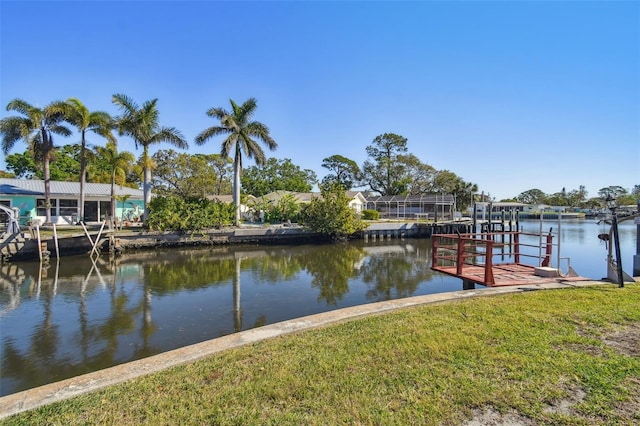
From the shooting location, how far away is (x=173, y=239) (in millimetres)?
25578

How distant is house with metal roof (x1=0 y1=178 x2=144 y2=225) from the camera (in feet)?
85.9

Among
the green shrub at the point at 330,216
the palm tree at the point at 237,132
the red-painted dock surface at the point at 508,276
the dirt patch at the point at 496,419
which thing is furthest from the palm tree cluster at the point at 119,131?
the dirt patch at the point at 496,419

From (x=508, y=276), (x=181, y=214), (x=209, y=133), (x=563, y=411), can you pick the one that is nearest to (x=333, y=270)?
(x=508, y=276)

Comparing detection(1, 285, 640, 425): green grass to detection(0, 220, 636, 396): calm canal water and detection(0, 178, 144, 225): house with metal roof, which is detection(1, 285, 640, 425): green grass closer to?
detection(0, 220, 636, 396): calm canal water

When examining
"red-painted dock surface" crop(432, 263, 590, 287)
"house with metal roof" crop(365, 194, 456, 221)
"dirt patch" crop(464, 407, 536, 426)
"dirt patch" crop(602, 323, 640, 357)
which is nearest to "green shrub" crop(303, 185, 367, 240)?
"red-painted dock surface" crop(432, 263, 590, 287)

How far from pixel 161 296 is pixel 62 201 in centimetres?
2245

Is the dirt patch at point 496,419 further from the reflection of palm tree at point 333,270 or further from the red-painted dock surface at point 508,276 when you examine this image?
the reflection of palm tree at point 333,270

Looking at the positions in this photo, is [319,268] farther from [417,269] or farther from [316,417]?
[316,417]

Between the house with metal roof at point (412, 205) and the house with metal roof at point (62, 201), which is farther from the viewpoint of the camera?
the house with metal roof at point (412, 205)

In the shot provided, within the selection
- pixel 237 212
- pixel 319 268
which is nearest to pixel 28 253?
pixel 237 212

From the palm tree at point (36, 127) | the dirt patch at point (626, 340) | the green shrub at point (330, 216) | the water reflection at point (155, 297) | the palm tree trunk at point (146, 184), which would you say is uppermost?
the palm tree at point (36, 127)

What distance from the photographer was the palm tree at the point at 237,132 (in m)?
28.8

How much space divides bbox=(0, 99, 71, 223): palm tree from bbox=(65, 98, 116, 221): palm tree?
535mm

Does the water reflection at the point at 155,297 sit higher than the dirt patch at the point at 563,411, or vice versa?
the dirt patch at the point at 563,411
